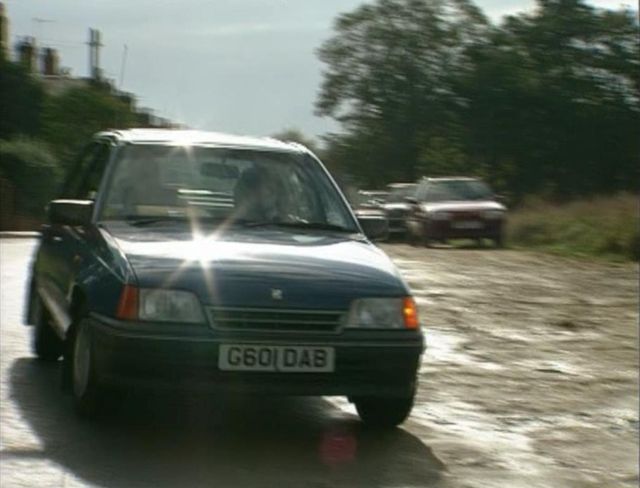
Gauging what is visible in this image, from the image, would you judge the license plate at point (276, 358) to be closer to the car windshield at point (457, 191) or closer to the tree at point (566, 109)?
the car windshield at point (457, 191)

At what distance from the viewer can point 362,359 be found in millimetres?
6992

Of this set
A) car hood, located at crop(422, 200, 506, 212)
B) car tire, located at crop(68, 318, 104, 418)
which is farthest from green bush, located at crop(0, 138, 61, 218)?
car tire, located at crop(68, 318, 104, 418)

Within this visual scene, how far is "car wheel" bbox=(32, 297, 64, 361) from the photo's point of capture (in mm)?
9440

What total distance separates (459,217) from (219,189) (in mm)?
21516

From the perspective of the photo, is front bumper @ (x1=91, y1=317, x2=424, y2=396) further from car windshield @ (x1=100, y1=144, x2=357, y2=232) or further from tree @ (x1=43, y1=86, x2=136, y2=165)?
tree @ (x1=43, y1=86, x2=136, y2=165)

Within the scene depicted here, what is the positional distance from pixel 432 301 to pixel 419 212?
15.3 meters

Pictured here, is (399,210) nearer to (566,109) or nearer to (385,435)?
(385,435)

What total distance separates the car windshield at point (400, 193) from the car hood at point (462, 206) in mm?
2685

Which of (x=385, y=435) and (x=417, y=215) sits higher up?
(x=385, y=435)

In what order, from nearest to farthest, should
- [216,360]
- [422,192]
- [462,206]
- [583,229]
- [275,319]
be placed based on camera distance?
[216,360] → [275,319] → [462,206] → [583,229] → [422,192]

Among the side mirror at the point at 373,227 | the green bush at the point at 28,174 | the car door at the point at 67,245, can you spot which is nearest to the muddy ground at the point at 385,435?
the car door at the point at 67,245

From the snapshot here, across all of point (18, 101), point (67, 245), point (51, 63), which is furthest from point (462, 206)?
point (51, 63)

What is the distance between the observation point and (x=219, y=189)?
323 inches

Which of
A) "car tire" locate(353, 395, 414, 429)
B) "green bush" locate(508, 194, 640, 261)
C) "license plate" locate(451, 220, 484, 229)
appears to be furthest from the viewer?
"license plate" locate(451, 220, 484, 229)
